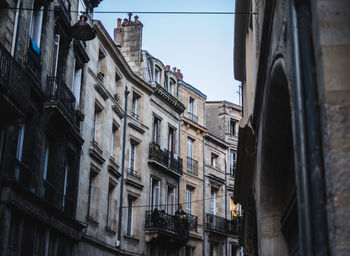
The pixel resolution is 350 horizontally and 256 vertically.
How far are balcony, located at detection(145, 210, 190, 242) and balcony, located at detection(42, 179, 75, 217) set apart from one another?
9.55m

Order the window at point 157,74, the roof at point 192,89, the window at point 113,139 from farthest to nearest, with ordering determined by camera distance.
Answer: the roof at point 192,89
the window at point 157,74
the window at point 113,139

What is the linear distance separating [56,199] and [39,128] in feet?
9.56

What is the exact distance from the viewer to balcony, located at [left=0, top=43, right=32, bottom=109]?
45.3ft

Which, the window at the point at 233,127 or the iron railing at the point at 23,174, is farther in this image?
the window at the point at 233,127

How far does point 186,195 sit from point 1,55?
24.1 metres

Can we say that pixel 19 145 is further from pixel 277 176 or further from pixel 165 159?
pixel 165 159

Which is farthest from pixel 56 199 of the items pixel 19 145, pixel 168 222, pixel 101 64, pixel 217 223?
pixel 217 223

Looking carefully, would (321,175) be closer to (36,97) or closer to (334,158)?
(334,158)

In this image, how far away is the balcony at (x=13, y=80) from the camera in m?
13.8

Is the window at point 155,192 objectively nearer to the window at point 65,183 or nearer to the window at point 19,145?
the window at point 65,183

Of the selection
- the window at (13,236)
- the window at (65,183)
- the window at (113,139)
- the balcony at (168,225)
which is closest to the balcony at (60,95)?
the window at (65,183)

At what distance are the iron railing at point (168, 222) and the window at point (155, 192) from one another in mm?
790

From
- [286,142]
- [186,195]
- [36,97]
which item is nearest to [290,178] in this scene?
[286,142]

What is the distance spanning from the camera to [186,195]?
120ft
